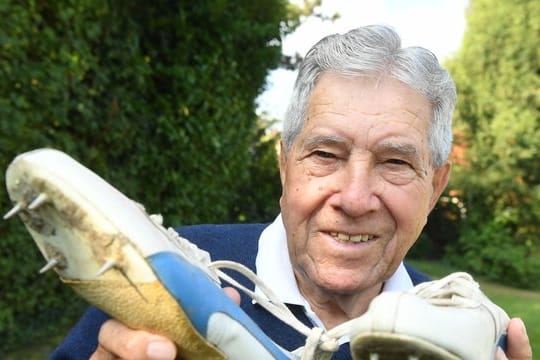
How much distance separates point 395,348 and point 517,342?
54 cm

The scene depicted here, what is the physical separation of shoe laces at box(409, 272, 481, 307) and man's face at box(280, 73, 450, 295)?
32 centimetres

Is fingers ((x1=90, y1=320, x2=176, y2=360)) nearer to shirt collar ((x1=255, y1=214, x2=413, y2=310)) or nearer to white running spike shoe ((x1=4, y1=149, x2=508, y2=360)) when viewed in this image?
white running spike shoe ((x1=4, y1=149, x2=508, y2=360))

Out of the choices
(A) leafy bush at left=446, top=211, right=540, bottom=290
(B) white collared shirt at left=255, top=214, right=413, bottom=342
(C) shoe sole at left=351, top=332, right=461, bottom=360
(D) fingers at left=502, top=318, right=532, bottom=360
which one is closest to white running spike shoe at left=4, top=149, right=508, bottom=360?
(C) shoe sole at left=351, top=332, right=461, bottom=360

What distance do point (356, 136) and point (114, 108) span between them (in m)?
2.79

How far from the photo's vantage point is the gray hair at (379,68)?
158 cm

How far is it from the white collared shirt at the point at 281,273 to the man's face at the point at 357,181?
0.09m

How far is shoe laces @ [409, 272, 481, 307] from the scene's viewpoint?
3.92 ft

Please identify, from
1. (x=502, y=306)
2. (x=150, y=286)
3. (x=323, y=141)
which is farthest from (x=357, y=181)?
(x=502, y=306)

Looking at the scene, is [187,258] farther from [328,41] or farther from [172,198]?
[172,198]

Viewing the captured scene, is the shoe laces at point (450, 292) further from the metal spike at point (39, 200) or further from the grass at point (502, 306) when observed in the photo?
the grass at point (502, 306)

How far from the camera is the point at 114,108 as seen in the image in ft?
13.3

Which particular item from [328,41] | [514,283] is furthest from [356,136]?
[514,283]

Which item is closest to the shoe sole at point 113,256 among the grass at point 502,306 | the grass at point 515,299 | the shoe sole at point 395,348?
the shoe sole at point 395,348

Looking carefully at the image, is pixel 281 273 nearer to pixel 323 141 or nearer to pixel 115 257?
pixel 323 141
